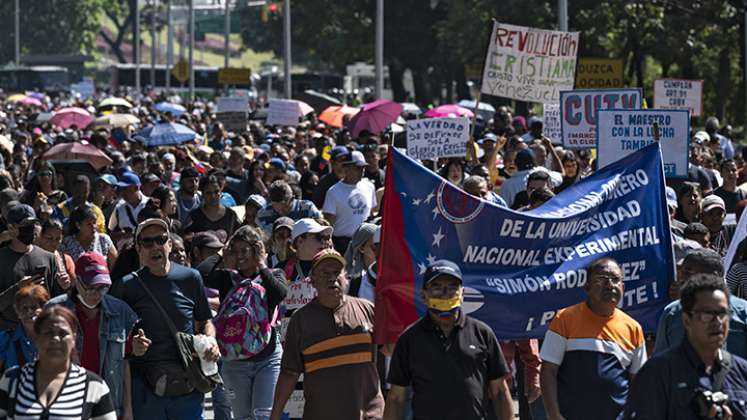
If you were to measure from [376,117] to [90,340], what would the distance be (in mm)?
17449

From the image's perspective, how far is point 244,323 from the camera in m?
8.96

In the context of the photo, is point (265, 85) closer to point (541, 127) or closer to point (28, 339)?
point (541, 127)

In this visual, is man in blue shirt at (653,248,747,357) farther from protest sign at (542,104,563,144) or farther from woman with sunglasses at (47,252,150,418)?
protest sign at (542,104,563,144)

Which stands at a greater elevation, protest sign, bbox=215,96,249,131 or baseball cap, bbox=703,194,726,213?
baseball cap, bbox=703,194,726,213

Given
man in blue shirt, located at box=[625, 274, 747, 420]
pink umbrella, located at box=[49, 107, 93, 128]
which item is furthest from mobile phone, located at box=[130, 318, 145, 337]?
pink umbrella, located at box=[49, 107, 93, 128]

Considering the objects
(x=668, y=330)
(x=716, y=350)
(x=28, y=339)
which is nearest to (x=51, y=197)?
(x=28, y=339)

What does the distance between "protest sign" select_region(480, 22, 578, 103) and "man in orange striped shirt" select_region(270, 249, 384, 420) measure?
33.3ft

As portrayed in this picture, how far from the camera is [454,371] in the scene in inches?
273

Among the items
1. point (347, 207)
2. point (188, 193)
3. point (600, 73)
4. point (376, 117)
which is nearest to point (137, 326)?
point (347, 207)

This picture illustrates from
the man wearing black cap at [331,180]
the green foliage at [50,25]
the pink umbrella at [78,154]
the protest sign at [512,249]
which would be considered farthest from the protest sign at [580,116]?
the green foliage at [50,25]

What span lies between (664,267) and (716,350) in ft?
7.83

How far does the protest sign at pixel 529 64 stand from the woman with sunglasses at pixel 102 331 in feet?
33.7

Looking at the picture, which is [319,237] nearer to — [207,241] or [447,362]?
[207,241]

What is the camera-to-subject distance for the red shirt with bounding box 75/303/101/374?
26.1 feet
